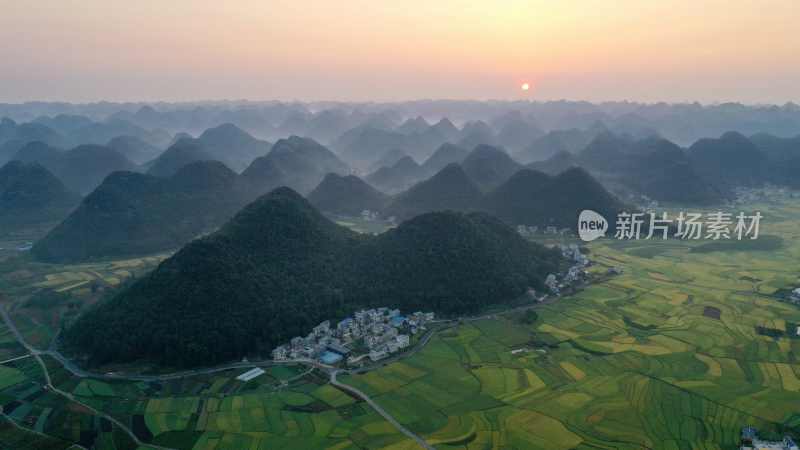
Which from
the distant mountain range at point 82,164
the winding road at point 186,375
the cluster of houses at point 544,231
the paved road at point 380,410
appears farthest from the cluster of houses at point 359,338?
the distant mountain range at point 82,164

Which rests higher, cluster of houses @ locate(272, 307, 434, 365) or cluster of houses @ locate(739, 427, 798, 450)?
cluster of houses @ locate(272, 307, 434, 365)

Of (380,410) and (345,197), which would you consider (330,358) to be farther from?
(345,197)

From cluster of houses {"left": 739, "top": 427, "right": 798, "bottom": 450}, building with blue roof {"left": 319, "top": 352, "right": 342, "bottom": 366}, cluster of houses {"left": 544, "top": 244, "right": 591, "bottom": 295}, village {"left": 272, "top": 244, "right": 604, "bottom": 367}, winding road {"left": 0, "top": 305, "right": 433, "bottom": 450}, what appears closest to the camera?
cluster of houses {"left": 739, "top": 427, "right": 798, "bottom": 450}

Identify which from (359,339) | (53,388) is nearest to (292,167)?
(359,339)

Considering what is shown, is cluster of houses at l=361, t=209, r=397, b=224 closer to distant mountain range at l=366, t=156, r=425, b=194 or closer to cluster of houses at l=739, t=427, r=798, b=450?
distant mountain range at l=366, t=156, r=425, b=194

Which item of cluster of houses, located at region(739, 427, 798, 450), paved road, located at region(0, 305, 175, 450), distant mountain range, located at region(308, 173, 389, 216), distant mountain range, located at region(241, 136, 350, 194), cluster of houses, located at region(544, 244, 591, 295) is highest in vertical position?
distant mountain range, located at region(241, 136, 350, 194)

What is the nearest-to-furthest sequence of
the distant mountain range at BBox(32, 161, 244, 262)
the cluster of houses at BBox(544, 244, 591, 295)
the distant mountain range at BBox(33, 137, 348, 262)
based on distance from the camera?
the cluster of houses at BBox(544, 244, 591, 295) < the distant mountain range at BBox(32, 161, 244, 262) < the distant mountain range at BBox(33, 137, 348, 262)

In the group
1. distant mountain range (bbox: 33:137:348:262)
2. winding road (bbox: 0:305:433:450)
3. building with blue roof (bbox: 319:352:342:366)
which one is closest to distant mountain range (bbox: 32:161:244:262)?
distant mountain range (bbox: 33:137:348:262)

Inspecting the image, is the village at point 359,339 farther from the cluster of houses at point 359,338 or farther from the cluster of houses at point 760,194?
the cluster of houses at point 760,194
